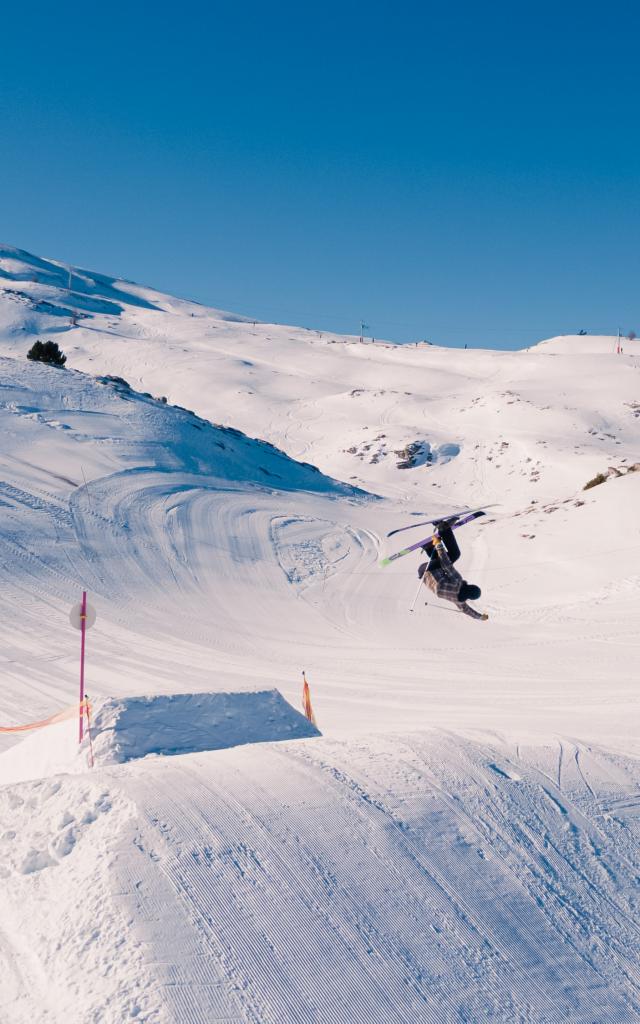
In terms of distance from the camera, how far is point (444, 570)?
16.5m

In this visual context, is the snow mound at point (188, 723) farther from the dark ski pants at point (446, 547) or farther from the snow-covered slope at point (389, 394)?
the snow-covered slope at point (389, 394)

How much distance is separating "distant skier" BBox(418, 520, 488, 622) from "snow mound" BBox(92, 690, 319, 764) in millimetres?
6238

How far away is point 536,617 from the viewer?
20984mm

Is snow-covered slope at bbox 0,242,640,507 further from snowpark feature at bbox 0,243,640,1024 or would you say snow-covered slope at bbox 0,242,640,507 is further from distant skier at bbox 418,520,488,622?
distant skier at bbox 418,520,488,622

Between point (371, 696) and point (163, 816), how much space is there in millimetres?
9086

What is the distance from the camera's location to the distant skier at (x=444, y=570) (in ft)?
52.9

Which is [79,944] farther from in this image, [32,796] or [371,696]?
[371,696]

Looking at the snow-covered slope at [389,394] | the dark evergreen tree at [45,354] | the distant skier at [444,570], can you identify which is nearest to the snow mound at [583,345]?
the snow-covered slope at [389,394]

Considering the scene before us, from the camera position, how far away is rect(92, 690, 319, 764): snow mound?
9.12m

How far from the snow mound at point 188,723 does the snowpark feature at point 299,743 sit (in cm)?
4

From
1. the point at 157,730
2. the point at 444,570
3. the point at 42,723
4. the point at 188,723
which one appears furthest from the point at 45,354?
the point at 157,730

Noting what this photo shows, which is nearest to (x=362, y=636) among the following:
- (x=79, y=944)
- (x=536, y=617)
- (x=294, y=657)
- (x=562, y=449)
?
(x=294, y=657)

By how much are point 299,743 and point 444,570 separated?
8.41m

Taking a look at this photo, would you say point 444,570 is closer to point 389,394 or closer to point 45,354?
point 45,354
